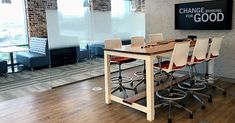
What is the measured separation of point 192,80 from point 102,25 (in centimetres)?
276

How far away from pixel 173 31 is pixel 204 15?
912mm

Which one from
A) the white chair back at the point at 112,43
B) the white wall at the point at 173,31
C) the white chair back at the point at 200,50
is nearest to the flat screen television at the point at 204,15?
the white wall at the point at 173,31

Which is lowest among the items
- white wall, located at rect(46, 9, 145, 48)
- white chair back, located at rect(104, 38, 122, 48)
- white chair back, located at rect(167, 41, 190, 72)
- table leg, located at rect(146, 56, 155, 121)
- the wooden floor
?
the wooden floor

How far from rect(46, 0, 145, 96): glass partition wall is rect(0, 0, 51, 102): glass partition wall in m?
0.55

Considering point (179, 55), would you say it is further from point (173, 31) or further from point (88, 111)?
point (173, 31)

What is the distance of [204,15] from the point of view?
503 centimetres

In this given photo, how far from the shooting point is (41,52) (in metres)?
6.43

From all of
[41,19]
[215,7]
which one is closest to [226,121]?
[215,7]

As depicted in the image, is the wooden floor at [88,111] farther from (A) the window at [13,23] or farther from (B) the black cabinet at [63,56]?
(A) the window at [13,23]

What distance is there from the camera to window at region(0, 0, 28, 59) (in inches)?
263

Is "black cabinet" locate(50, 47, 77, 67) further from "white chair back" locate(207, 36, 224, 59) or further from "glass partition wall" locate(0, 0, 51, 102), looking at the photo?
"white chair back" locate(207, 36, 224, 59)

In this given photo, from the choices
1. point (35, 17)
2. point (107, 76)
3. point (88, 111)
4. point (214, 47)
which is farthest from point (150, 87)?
point (35, 17)

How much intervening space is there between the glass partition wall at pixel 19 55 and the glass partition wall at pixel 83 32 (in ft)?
1.81

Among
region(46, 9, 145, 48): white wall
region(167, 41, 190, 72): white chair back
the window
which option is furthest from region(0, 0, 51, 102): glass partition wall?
region(167, 41, 190, 72): white chair back
